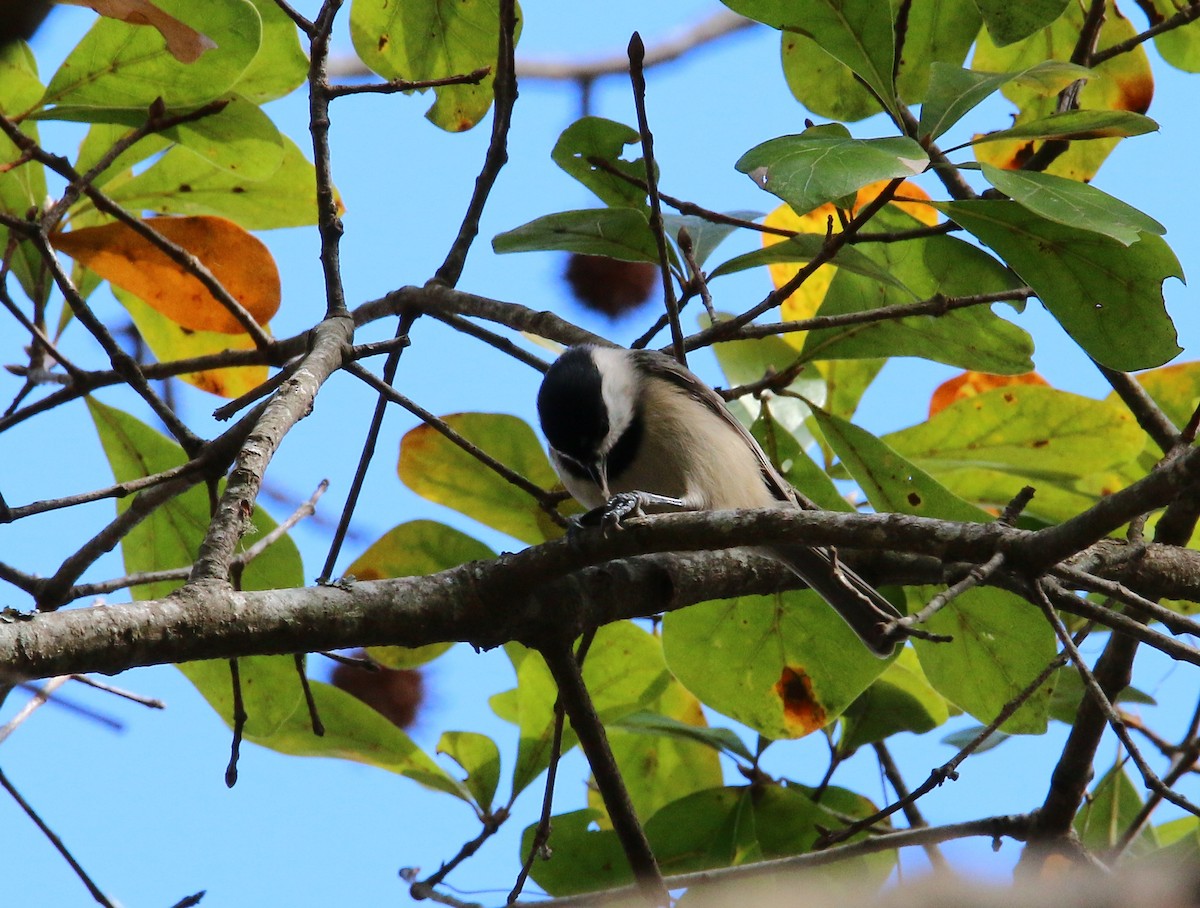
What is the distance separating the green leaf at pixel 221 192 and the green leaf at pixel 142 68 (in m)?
0.43

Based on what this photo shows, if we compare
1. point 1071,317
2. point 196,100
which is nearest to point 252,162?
point 196,100

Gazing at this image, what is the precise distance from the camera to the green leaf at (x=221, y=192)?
333cm

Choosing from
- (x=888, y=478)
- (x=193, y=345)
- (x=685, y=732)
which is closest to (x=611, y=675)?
(x=685, y=732)

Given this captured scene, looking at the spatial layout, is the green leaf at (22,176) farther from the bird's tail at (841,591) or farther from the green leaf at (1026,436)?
the green leaf at (1026,436)

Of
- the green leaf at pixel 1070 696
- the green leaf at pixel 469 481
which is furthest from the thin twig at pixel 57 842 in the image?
the green leaf at pixel 1070 696

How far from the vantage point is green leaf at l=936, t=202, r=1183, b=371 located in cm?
235

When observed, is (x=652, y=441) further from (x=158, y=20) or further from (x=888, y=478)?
(x=158, y=20)

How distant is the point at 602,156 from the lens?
9.77ft

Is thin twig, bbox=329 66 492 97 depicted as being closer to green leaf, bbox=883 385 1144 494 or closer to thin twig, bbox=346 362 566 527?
thin twig, bbox=346 362 566 527

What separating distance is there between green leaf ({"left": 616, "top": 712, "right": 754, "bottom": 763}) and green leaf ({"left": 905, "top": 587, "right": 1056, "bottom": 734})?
0.58 meters

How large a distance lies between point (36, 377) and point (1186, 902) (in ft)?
9.19

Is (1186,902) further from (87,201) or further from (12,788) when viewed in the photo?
(87,201)

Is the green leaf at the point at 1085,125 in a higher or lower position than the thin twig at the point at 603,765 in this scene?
higher

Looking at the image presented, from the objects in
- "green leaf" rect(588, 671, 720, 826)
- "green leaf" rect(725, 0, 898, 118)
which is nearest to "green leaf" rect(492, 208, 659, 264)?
"green leaf" rect(725, 0, 898, 118)
